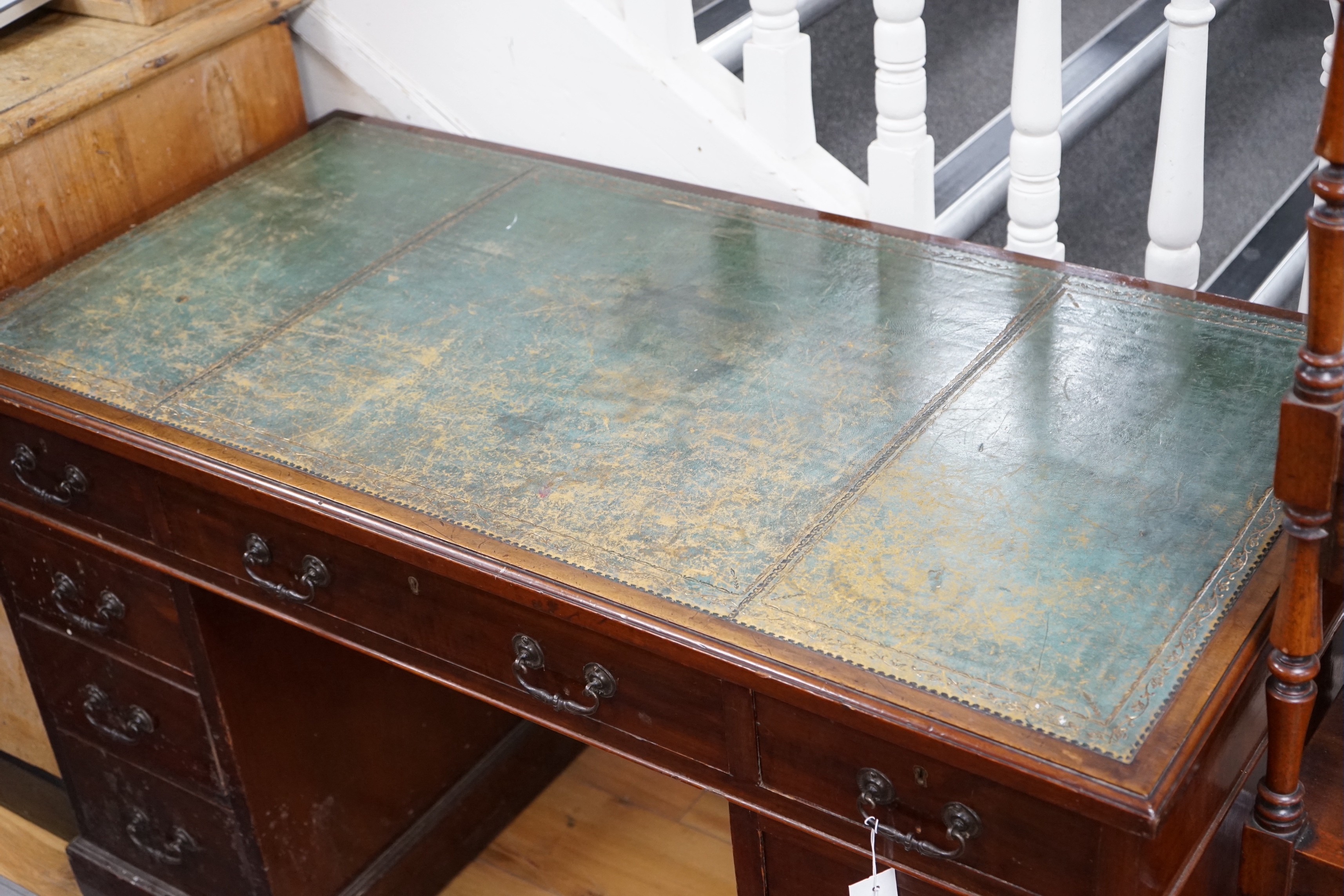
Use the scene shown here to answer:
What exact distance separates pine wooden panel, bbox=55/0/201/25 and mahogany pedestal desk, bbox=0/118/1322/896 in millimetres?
279

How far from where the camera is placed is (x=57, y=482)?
1.83m

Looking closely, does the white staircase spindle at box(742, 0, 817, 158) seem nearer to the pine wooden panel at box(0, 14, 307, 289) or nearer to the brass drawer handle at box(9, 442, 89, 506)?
the pine wooden panel at box(0, 14, 307, 289)

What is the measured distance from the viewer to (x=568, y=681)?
1.46 metres

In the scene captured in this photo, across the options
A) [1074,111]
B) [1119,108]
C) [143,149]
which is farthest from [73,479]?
[1119,108]

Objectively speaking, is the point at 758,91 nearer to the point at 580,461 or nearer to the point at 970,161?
the point at 970,161

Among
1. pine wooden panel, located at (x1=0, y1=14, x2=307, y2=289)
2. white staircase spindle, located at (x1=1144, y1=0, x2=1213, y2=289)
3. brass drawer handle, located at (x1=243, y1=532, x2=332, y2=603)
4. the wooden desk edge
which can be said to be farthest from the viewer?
pine wooden panel, located at (x1=0, y1=14, x2=307, y2=289)

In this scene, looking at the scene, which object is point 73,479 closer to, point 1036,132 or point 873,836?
point 873,836

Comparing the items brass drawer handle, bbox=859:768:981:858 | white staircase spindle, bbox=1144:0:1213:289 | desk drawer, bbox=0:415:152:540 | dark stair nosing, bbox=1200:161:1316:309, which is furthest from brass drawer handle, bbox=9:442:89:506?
dark stair nosing, bbox=1200:161:1316:309

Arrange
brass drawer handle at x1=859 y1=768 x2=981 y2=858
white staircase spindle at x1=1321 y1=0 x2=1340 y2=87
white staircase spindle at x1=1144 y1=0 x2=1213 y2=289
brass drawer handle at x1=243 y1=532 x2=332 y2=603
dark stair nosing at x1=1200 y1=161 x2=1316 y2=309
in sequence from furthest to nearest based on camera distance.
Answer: dark stair nosing at x1=1200 y1=161 x2=1316 y2=309 → white staircase spindle at x1=1144 y1=0 x2=1213 y2=289 → brass drawer handle at x1=243 y1=532 x2=332 y2=603 → brass drawer handle at x1=859 y1=768 x2=981 y2=858 → white staircase spindle at x1=1321 y1=0 x2=1340 y2=87

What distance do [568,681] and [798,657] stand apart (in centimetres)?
32

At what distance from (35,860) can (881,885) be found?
1.76 meters

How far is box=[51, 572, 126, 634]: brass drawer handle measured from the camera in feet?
6.31

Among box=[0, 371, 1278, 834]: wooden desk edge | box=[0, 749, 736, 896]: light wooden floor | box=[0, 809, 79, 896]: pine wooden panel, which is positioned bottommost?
box=[0, 749, 736, 896]: light wooden floor

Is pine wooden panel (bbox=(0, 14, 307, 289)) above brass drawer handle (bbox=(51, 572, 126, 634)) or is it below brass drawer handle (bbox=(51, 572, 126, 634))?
above
